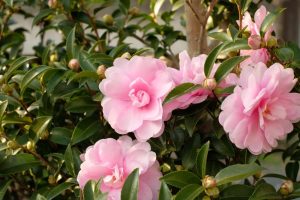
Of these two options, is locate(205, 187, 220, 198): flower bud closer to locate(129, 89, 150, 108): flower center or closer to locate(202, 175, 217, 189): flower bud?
locate(202, 175, 217, 189): flower bud

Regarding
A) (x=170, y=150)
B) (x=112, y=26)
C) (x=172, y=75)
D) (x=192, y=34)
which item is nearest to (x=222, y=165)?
(x=170, y=150)

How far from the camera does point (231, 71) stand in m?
0.92

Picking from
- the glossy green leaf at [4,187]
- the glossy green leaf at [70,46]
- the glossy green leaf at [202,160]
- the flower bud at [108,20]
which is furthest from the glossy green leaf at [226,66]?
the flower bud at [108,20]

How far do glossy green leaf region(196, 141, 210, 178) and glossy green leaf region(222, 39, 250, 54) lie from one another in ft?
0.63

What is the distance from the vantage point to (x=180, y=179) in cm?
80

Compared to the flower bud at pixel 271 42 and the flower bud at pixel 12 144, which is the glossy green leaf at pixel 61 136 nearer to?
the flower bud at pixel 12 144

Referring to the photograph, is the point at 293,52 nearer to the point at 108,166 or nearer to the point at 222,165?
the point at 222,165

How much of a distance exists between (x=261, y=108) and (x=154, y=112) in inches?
6.9

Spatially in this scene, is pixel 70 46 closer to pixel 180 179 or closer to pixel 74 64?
pixel 74 64

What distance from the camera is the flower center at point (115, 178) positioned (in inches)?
31.6

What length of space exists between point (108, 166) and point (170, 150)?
0.15m

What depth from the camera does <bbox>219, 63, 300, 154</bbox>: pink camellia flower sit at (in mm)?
783

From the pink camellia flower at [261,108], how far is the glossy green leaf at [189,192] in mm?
102

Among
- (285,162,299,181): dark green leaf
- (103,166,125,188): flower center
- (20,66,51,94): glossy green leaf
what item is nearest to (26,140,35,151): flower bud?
(20,66,51,94): glossy green leaf
